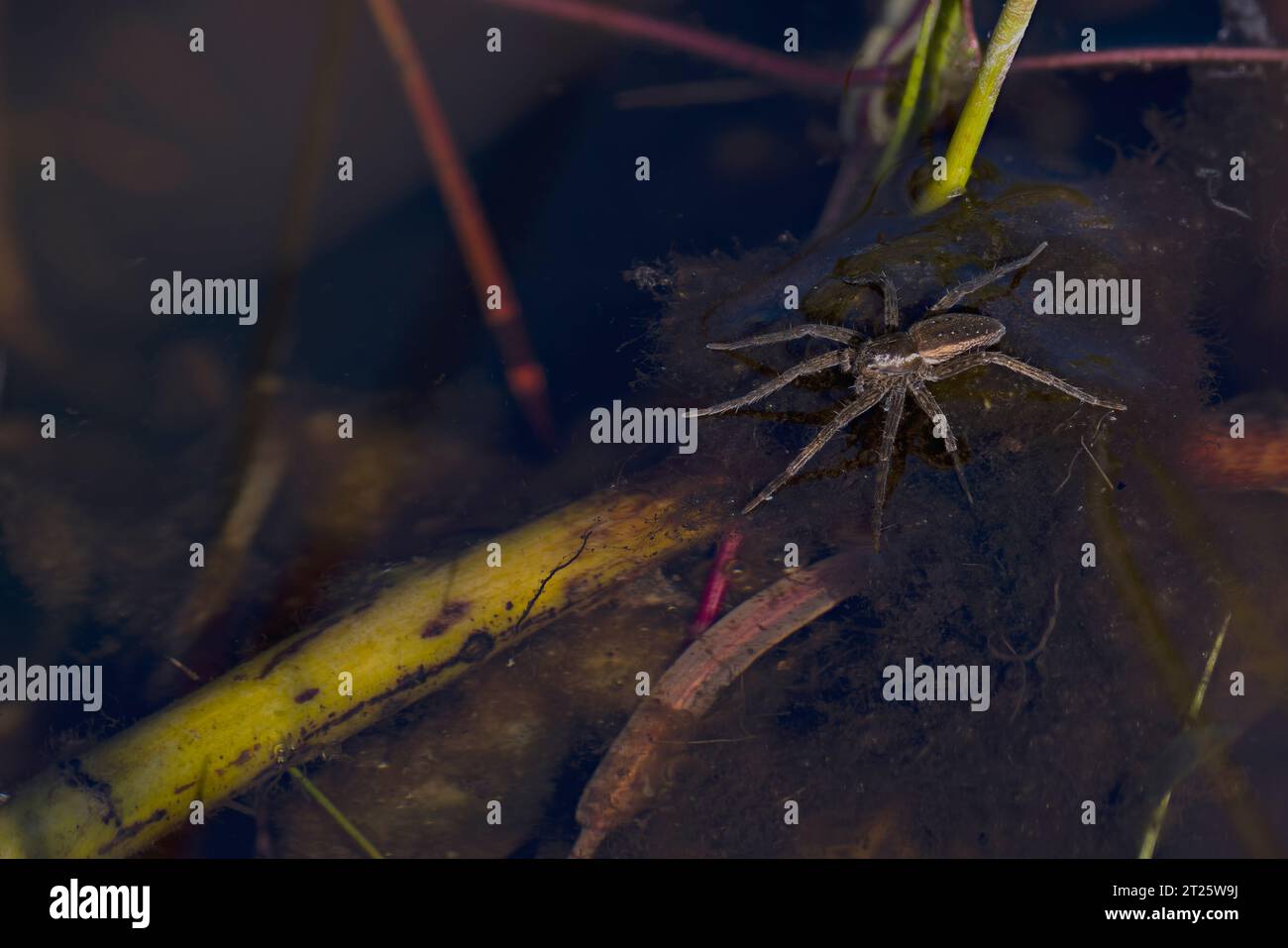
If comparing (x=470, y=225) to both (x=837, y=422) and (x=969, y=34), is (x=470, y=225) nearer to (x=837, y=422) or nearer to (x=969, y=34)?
(x=837, y=422)

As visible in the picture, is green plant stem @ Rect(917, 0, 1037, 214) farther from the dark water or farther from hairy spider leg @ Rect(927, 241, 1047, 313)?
hairy spider leg @ Rect(927, 241, 1047, 313)

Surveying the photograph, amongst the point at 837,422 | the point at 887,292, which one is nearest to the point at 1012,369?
the point at 887,292

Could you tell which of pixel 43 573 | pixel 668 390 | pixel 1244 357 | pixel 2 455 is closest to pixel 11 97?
pixel 2 455

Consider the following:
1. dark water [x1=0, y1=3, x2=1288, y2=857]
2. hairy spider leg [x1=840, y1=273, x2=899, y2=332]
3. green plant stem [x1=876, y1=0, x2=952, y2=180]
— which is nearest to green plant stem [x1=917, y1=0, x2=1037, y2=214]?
dark water [x1=0, y1=3, x2=1288, y2=857]

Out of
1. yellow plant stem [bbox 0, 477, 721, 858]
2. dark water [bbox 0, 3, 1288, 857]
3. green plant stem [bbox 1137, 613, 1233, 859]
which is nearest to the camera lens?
yellow plant stem [bbox 0, 477, 721, 858]

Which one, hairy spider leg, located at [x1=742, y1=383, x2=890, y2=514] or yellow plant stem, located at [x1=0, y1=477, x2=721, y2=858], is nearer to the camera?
yellow plant stem, located at [x1=0, y1=477, x2=721, y2=858]

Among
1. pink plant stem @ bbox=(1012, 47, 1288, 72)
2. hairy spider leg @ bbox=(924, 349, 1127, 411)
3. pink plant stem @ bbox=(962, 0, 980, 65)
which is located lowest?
hairy spider leg @ bbox=(924, 349, 1127, 411)

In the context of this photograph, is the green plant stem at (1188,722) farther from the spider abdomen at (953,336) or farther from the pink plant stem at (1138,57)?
the pink plant stem at (1138,57)
